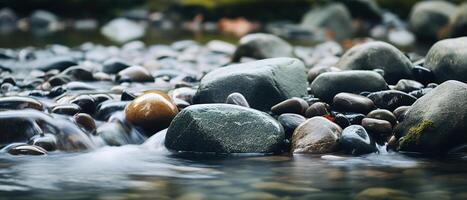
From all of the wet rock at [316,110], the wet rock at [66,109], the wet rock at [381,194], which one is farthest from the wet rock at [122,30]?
the wet rock at [381,194]

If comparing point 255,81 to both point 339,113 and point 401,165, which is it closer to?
point 339,113

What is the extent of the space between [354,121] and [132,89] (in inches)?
114

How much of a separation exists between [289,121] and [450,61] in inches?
79.0

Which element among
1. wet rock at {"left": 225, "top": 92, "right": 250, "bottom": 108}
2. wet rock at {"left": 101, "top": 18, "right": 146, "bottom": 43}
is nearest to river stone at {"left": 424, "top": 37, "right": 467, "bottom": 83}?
wet rock at {"left": 225, "top": 92, "right": 250, "bottom": 108}

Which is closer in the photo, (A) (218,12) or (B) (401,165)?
(B) (401,165)

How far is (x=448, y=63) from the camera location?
22.4 feet

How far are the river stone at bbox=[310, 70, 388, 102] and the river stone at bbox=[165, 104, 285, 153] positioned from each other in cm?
102

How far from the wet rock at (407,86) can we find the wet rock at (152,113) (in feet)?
6.86

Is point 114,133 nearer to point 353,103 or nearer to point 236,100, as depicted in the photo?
point 236,100

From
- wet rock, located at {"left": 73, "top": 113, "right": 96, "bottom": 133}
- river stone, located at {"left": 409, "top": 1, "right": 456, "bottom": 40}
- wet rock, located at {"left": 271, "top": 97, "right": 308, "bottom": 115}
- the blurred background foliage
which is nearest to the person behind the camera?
wet rock, located at {"left": 73, "top": 113, "right": 96, "bottom": 133}

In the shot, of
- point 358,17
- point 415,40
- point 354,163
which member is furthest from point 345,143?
point 358,17

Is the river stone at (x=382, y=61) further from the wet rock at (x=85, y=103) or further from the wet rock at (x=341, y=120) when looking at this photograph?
the wet rock at (x=85, y=103)

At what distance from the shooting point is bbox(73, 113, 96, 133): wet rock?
5895mm

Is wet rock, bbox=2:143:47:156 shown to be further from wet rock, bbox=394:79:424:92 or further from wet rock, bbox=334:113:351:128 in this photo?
wet rock, bbox=394:79:424:92
